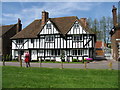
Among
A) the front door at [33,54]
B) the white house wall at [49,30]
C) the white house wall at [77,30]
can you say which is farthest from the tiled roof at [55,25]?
the front door at [33,54]

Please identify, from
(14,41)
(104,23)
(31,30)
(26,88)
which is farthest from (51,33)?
(104,23)

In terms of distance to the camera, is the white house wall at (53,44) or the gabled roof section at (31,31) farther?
the gabled roof section at (31,31)

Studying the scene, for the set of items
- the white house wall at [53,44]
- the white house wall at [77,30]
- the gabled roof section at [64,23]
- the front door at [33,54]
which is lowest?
the front door at [33,54]

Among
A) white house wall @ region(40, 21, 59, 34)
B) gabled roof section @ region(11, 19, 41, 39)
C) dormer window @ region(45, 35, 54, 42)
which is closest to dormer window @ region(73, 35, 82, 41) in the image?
white house wall @ region(40, 21, 59, 34)

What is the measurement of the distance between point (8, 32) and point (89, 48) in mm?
20046

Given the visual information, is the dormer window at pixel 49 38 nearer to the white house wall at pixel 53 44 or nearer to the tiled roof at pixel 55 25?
the white house wall at pixel 53 44

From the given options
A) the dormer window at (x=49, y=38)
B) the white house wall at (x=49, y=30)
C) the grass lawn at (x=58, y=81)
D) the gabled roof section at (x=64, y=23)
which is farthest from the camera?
the gabled roof section at (x=64, y=23)

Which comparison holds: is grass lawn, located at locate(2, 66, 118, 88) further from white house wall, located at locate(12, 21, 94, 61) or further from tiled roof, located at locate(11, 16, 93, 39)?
tiled roof, located at locate(11, 16, 93, 39)

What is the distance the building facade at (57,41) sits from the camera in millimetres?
28562

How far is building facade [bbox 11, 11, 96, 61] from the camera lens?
2856 centimetres

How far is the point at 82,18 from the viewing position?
33344 mm

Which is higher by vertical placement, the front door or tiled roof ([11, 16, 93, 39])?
tiled roof ([11, 16, 93, 39])

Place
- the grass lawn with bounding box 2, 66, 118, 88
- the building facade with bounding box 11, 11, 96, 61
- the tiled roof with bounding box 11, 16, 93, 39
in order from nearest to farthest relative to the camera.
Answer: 1. the grass lawn with bounding box 2, 66, 118, 88
2. the building facade with bounding box 11, 11, 96, 61
3. the tiled roof with bounding box 11, 16, 93, 39

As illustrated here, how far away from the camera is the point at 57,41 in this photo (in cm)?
2994
